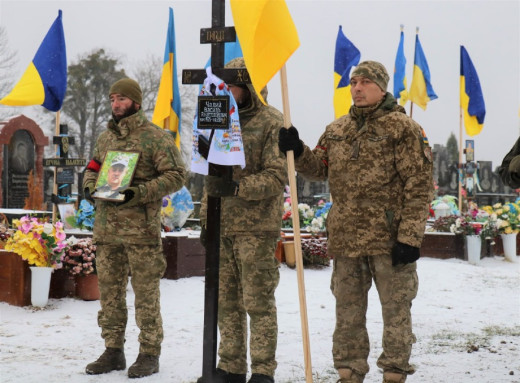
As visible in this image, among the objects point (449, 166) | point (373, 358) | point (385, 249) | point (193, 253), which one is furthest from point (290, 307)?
point (449, 166)

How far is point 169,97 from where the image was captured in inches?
420

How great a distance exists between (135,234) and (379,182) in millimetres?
1718

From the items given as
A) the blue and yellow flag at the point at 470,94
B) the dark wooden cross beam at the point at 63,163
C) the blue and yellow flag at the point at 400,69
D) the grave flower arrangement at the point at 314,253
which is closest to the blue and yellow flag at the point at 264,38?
the dark wooden cross beam at the point at 63,163

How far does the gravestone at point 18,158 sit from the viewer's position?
20.6 meters

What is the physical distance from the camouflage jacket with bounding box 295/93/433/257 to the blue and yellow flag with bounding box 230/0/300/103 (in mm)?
568

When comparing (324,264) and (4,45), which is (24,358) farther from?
(4,45)

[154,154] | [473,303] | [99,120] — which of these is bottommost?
[473,303]

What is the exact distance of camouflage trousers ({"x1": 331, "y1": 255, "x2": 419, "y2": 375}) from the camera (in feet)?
12.0

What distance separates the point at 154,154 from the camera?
4523 mm

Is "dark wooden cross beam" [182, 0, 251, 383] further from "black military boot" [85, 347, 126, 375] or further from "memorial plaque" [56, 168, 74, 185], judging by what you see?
"memorial plaque" [56, 168, 74, 185]

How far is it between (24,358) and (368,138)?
304 cm

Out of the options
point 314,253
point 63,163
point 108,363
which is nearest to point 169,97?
point 63,163

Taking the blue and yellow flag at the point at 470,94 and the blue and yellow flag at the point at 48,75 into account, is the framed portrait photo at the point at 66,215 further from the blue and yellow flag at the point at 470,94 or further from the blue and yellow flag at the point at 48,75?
the blue and yellow flag at the point at 470,94

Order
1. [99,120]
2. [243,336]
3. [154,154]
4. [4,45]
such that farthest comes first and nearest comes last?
[99,120] → [4,45] → [154,154] → [243,336]
